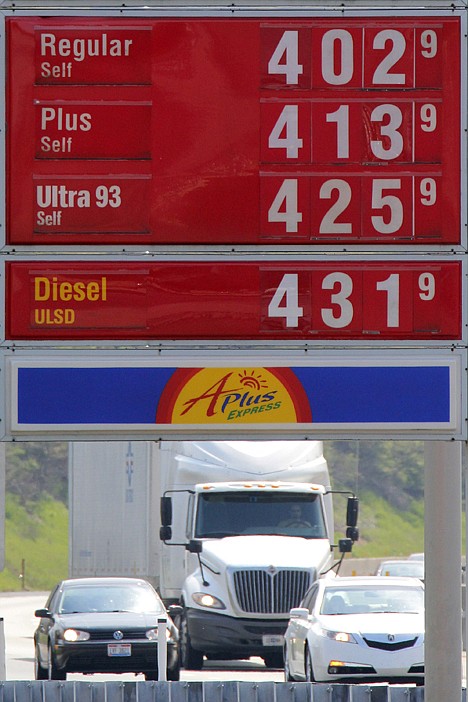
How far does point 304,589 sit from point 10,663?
19.7 ft

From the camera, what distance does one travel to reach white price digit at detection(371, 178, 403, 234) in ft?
29.0

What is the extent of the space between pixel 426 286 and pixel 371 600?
11.5m

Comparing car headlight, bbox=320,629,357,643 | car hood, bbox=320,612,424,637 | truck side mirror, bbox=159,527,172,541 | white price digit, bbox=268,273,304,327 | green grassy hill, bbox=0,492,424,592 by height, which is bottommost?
green grassy hill, bbox=0,492,424,592

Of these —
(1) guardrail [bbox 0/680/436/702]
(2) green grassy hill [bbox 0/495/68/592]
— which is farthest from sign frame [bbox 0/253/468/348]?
(2) green grassy hill [bbox 0/495/68/592]

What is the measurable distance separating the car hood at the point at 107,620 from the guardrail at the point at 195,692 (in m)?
7.61

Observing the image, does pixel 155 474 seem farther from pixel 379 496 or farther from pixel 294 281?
pixel 379 496

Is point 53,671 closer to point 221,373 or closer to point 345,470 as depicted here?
point 221,373

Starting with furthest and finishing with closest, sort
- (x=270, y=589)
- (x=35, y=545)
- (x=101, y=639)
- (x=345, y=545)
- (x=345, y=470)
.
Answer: (x=345, y=470) → (x=35, y=545) → (x=345, y=545) → (x=270, y=589) → (x=101, y=639)

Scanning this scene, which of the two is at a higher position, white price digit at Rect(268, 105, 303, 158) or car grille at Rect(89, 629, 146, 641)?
white price digit at Rect(268, 105, 303, 158)

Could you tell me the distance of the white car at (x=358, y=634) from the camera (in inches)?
719

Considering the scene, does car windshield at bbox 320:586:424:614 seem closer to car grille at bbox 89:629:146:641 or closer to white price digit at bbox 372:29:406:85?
car grille at bbox 89:629:146:641

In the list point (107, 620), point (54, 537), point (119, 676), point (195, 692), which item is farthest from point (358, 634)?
point (54, 537)

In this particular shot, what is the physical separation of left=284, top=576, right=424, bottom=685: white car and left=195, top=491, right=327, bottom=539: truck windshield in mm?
4573

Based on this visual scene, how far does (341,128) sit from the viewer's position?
884 centimetres
